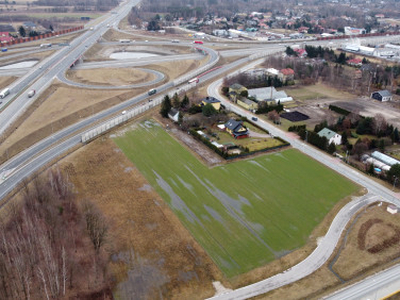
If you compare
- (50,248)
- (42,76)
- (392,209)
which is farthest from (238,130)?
(42,76)

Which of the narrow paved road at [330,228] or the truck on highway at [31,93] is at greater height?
the truck on highway at [31,93]

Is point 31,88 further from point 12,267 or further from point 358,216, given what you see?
point 358,216

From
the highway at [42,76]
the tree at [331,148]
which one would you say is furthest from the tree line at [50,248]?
the tree at [331,148]

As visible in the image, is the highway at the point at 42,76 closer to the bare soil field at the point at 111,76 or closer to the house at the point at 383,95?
the bare soil field at the point at 111,76

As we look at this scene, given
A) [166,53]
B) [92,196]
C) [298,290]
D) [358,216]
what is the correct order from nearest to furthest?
[298,290] → [358,216] → [92,196] → [166,53]

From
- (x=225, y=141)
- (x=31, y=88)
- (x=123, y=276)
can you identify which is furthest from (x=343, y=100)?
(x=31, y=88)

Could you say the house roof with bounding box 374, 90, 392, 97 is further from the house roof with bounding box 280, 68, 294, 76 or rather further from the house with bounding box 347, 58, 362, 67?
the house with bounding box 347, 58, 362, 67

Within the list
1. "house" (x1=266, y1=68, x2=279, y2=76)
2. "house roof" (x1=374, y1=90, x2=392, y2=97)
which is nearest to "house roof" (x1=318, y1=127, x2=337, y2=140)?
"house roof" (x1=374, y1=90, x2=392, y2=97)
